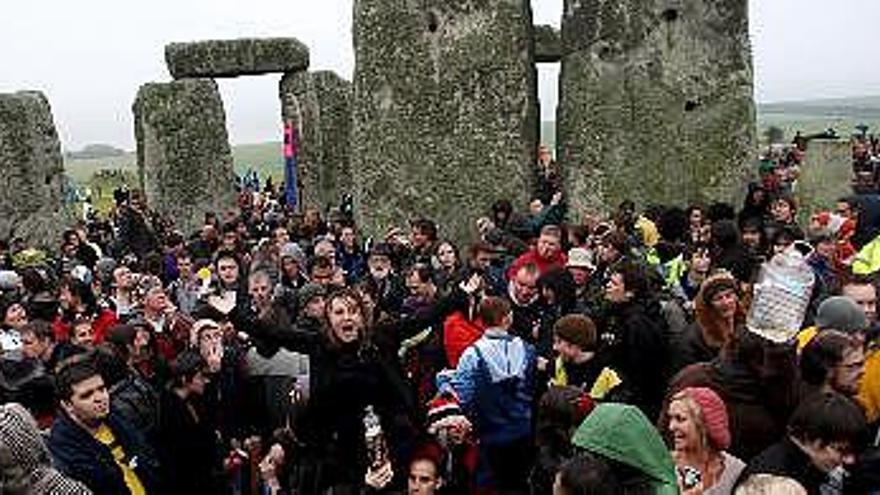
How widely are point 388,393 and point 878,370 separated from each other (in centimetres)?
232

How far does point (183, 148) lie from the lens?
2103 cm

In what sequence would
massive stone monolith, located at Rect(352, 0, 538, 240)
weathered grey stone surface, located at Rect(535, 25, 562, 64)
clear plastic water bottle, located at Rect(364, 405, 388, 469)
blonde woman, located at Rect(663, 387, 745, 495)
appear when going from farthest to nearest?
weathered grey stone surface, located at Rect(535, 25, 562, 64)
massive stone monolith, located at Rect(352, 0, 538, 240)
clear plastic water bottle, located at Rect(364, 405, 388, 469)
blonde woman, located at Rect(663, 387, 745, 495)

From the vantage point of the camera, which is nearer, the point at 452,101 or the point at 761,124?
the point at 452,101

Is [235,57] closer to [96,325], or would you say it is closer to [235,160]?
[96,325]

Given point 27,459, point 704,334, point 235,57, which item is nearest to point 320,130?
point 235,57

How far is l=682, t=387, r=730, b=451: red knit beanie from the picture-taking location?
14.5ft

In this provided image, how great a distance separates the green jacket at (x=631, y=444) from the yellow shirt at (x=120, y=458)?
2442mm

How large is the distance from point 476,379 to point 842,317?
5.85ft

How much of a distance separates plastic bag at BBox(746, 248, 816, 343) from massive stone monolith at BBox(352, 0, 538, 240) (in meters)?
8.57

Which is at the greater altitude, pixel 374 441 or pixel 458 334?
pixel 458 334

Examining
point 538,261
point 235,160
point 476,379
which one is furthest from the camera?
point 235,160

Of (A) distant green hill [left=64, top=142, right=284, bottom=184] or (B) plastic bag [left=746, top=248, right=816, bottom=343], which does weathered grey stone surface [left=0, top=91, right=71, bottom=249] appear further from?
(A) distant green hill [left=64, top=142, right=284, bottom=184]

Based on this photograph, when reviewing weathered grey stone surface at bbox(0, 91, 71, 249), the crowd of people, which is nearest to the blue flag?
weathered grey stone surface at bbox(0, 91, 71, 249)

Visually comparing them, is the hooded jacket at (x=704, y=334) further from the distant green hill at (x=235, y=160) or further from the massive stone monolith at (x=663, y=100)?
the distant green hill at (x=235, y=160)
